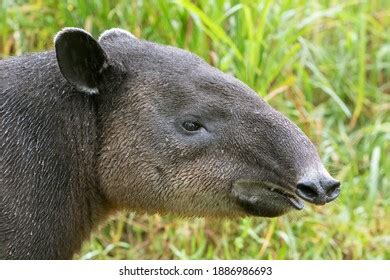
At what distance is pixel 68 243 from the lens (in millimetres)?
5020

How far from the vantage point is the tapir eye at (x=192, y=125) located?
4922 millimetres

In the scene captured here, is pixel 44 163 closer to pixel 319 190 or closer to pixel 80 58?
pixel 80 58

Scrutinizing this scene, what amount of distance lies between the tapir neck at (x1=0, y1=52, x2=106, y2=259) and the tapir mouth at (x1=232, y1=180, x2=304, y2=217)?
70 centimetres

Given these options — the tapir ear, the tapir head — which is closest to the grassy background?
the tapir head

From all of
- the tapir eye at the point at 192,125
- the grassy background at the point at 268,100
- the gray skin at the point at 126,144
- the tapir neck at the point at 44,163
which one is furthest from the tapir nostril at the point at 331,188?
the grassy background at the point at 268,100

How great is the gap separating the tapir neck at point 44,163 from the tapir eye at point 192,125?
16.9 inches

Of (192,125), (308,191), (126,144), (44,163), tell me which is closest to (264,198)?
(308,191)

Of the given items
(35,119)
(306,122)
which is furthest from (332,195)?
(306,122)

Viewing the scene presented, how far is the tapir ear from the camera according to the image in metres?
4.86

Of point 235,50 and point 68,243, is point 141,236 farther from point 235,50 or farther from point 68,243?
point 68,243

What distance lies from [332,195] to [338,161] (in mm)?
3335

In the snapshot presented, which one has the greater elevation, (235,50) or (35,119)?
(35,119)

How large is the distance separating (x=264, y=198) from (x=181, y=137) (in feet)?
1.54
